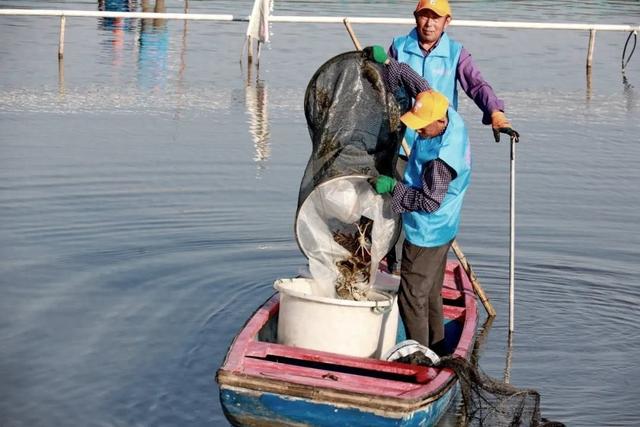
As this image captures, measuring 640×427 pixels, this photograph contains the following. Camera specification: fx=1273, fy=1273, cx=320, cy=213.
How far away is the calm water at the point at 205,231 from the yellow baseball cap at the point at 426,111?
2.01 meters

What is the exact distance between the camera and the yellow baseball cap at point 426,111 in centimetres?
718

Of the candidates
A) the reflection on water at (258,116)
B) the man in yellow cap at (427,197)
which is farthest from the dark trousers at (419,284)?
the reflection on water at (258,116)

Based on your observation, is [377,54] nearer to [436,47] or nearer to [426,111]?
[436,47]

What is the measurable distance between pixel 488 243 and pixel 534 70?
1287cm

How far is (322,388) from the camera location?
662 centimetres

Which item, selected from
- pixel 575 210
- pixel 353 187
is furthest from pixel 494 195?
pixel 353 187

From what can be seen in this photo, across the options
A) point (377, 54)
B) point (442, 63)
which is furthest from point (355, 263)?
point (442, 63)

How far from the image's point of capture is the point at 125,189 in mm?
13227

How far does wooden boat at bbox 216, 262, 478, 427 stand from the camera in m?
6.60

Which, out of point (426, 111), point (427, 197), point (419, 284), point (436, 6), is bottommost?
point (419, 284)

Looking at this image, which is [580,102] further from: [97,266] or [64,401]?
[64,401]

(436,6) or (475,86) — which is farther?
(475,86)

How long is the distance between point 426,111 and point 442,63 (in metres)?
1.25

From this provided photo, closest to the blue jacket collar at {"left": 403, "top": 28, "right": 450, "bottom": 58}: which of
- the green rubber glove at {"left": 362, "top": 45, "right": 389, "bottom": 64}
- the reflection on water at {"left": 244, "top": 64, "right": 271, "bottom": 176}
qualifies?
the green rubber glove at {"left": 362, "top": 45, "right": 389, "bottom": 64}
